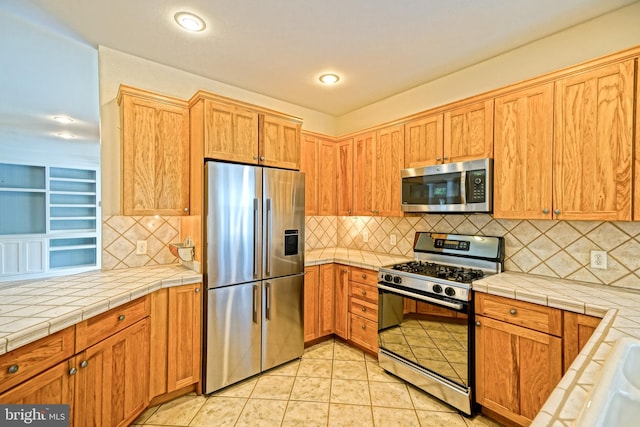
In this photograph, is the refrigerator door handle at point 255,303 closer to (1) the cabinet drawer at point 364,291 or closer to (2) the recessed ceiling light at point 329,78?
(1) the cabinet drawer at point 364,291

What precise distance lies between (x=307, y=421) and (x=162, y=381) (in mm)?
1067

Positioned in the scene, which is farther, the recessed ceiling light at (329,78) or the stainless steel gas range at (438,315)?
the recessed ceiling light at (329,78)

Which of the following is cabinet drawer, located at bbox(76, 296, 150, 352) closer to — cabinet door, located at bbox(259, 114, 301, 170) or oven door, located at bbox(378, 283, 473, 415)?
cabinet door, located at bbox(259, 114, 301, 170)

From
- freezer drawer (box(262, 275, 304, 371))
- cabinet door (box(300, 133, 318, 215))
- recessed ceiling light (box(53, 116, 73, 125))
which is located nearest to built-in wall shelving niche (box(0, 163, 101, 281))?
recessed ceiling light (box(53, 116, 73, 125))

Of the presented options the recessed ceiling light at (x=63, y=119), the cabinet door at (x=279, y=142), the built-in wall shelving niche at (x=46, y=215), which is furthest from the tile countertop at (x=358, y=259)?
the recessed ceiling light at (x=63, y=119)

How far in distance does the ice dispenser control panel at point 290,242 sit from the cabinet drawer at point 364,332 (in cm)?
94

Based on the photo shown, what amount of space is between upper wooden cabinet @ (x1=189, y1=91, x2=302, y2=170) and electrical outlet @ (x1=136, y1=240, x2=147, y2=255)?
0.97m

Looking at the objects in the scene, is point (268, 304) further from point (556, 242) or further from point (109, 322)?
point (556, 242)

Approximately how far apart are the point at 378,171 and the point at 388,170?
0.13 m

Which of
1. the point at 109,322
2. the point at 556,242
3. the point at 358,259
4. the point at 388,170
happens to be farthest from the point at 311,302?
the point at 556,242

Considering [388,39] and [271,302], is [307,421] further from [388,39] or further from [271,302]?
[388,39]

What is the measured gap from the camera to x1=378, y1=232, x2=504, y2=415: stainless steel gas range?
6.26 feet

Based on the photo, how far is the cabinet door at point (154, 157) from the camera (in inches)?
82.4

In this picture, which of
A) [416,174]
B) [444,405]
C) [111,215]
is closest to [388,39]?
[416,174]
